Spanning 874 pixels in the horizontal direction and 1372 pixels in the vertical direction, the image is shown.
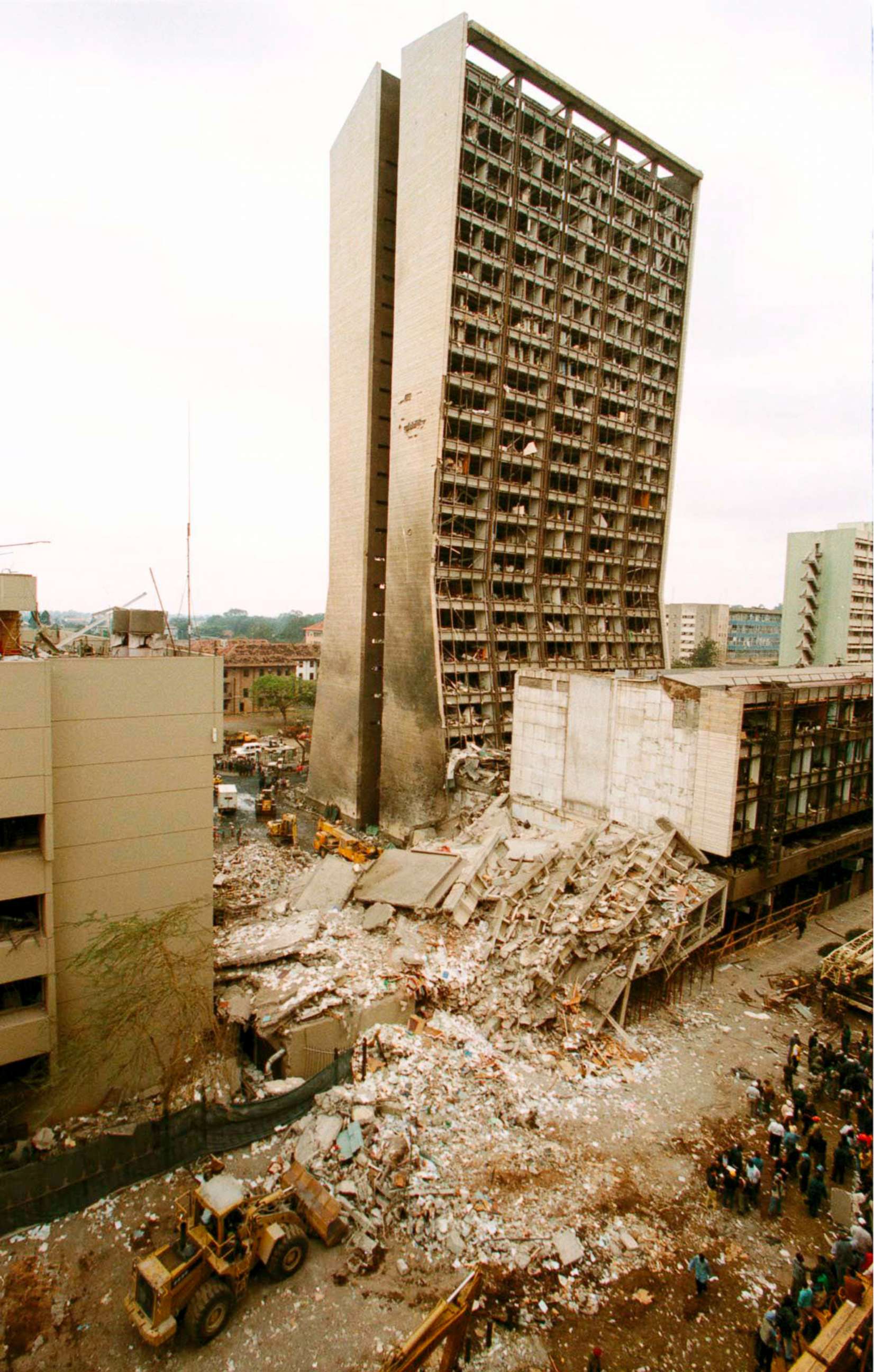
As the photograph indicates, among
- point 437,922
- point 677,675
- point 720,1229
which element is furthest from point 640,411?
point 720,1229

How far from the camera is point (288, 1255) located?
10.2 metres

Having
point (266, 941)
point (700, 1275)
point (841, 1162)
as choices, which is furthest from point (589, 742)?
point (700, 1275)

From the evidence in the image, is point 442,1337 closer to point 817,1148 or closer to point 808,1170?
point 808,1170

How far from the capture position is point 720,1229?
1175 cm

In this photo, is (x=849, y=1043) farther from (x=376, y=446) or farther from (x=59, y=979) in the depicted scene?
(x=376, y=446)

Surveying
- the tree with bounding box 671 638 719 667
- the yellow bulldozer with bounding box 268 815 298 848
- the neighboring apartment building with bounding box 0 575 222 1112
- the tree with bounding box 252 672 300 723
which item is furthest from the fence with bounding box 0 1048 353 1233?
the tree with bounding box 671 638 719 667

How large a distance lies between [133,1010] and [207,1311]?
18.1 feet

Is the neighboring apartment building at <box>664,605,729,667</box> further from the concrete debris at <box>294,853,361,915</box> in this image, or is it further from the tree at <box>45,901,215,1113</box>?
the tree at <box>45,901,215,1113</box>

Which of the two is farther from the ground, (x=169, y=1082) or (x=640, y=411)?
(x=640, y=411)

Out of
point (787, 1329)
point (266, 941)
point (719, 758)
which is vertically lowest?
point (787, 1329)

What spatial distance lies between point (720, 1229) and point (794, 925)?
15337 mm

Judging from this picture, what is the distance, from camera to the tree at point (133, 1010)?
13562mm

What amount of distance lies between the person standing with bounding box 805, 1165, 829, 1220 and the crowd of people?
0.01 metres

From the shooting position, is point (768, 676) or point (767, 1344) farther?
point (768, 676)
